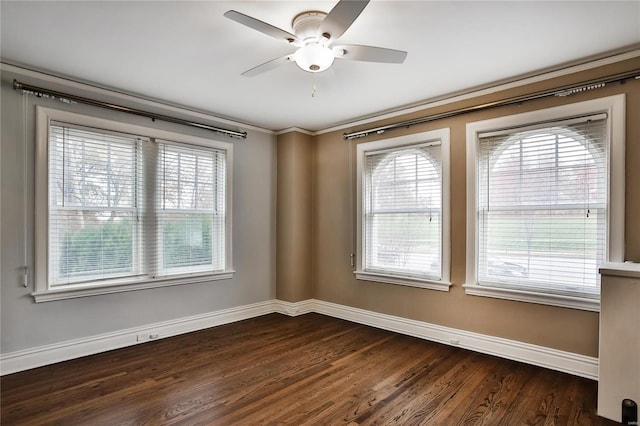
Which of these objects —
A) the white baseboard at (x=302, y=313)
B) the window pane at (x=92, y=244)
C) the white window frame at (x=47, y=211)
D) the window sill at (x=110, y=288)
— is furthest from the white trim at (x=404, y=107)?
the white baseboard at (x=302, y=313)

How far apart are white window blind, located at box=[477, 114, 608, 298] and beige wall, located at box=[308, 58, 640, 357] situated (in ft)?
0.59

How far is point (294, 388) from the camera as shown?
8.89ft

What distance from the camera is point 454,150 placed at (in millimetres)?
3705

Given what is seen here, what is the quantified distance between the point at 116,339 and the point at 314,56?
10.6ft

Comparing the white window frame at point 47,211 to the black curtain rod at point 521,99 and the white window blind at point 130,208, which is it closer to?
the white window blind at point 130,208

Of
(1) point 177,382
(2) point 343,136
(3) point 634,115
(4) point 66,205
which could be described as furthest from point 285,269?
(3) point 634,115

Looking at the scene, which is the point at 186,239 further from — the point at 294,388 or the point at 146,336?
the point at 294,388

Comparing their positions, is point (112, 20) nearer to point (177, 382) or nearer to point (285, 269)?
point (177, 382)

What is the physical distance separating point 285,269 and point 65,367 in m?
2.58

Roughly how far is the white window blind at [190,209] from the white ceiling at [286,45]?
72cm

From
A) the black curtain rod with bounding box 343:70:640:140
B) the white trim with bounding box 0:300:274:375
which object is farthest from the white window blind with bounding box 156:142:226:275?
the black curtain rod with bounding box 343:70:640:140

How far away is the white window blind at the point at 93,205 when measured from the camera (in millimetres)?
3230

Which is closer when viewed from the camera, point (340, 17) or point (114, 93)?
point (340, 17)

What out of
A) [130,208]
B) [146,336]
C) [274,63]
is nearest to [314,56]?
[274,63]
